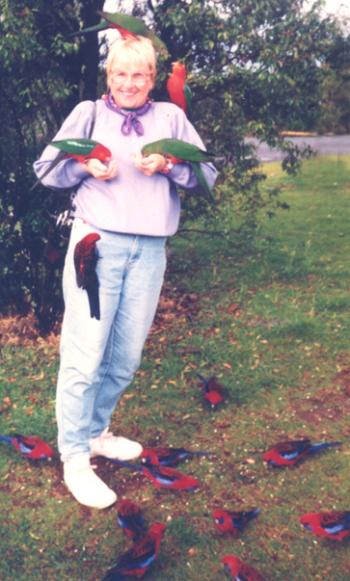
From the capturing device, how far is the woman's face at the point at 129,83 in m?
3.28

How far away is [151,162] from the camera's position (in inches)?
128

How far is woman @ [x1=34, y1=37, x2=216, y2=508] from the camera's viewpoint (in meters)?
3.34

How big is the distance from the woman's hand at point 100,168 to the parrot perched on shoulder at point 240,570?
185 centimetres

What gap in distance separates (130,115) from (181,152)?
0.33 meters

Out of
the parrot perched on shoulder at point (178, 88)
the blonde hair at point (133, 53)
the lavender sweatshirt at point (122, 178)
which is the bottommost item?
the lavender sweatshirt at point (122, 178)

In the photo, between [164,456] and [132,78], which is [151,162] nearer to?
[132,78]

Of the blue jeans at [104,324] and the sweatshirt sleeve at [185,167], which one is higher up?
the sweatshirt sleeve at [185,167]

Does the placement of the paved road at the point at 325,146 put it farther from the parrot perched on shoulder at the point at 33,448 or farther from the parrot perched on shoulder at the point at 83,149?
the parrot perched on shoulder at the point at 83,149

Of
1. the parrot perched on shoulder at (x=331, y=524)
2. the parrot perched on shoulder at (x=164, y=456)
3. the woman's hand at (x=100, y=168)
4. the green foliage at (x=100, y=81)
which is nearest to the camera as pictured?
the woman's hand at (x=100, y=168)

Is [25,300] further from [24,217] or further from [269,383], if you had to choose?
→ [269,383]

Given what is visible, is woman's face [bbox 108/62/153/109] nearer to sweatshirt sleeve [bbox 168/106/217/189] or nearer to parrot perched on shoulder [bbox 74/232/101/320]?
sweatshirt sleeve [bbox 168/106/217/189]

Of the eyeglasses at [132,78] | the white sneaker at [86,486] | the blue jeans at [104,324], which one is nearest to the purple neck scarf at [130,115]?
the eyeglasses at [132,78]

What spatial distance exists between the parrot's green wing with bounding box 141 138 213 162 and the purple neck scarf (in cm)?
16

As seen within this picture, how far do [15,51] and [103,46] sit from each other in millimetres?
1083
